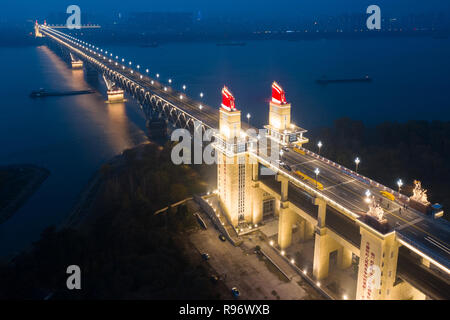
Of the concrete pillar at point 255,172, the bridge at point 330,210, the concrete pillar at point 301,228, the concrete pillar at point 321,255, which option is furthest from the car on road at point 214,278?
the concrete pillar at point 255,172

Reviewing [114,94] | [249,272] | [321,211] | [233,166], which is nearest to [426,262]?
[321,211]

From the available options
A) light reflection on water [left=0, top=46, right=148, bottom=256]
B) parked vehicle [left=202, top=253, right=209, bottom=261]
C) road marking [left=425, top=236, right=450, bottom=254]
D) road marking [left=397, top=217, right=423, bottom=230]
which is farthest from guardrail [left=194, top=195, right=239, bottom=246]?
light reflection on water [left=0, top=46, right=148, bottom=256]

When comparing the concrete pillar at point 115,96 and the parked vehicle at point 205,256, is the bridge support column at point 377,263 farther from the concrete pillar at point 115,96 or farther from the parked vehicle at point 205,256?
the concrete pillar at point 115,96

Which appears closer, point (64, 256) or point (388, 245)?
point (388, 245)

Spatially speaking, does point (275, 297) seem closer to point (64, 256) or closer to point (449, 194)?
point (64, 256)

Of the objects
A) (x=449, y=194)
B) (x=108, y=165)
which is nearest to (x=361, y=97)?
(x=449, y=194)

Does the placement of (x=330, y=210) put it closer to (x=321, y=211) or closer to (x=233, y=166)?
(x=321, y=211)
